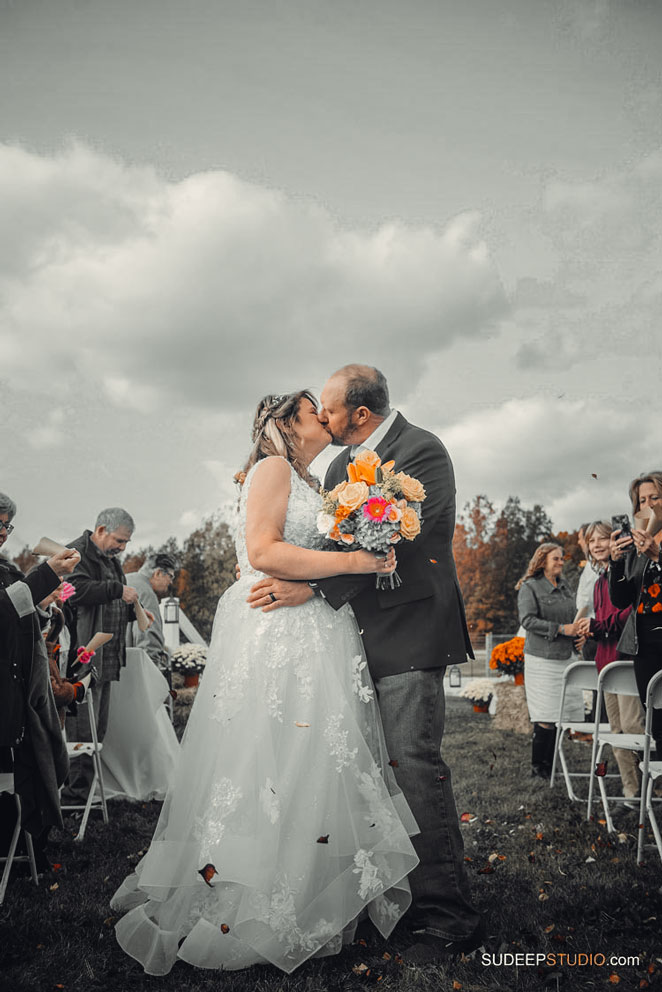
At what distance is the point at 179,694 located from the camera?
40.4 ft

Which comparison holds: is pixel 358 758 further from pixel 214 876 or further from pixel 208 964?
pixel 208 964

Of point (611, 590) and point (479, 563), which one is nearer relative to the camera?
point (611, 590)

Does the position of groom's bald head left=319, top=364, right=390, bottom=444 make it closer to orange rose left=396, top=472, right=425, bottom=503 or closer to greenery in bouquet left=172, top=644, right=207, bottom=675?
orange rose left=396, top=472, right=425, bottom=503

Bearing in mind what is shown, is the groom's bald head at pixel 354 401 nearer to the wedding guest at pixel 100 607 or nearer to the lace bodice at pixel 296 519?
the lace bodice at pixel 296 519

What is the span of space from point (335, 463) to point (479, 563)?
103 feet

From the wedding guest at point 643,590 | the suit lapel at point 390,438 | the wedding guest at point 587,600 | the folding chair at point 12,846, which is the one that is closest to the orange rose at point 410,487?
the suit lapel at point 390,438

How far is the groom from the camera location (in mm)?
3002

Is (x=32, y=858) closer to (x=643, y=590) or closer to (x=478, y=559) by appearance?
(x=643, y=590)

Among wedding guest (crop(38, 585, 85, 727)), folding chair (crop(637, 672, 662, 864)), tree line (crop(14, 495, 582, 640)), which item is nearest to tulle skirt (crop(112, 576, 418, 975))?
folding chair (crop(637, 672, 662, 864))

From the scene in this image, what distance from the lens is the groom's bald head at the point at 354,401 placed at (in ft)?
11.1

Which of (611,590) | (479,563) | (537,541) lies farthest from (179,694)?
(537,541)

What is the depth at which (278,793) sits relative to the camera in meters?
2.94

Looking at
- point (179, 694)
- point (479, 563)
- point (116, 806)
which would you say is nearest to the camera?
point (116, 806)

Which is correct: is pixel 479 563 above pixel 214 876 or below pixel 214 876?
above
